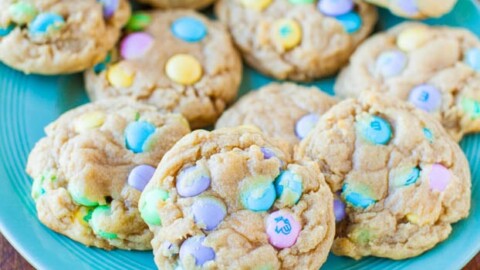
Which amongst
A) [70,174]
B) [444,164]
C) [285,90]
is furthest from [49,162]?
[444,164]

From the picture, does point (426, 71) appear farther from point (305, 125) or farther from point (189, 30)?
point (189, 30)

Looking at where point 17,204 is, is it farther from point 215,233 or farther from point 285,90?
point 285,90

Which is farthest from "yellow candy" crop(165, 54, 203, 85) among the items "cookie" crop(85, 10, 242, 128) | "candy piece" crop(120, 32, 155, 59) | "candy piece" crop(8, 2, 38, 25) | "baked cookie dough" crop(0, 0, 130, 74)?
"candy piece" crop(8, 2, 38, 25)

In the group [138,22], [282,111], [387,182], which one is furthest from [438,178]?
[138,22]

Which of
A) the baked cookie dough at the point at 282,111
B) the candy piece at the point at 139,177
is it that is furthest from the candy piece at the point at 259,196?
the baked cookie dough at the point at 282,111

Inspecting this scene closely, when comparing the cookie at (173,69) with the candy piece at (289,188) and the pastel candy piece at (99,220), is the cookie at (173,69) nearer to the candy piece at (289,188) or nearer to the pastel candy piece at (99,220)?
the pastel candy piece at (99,220)
